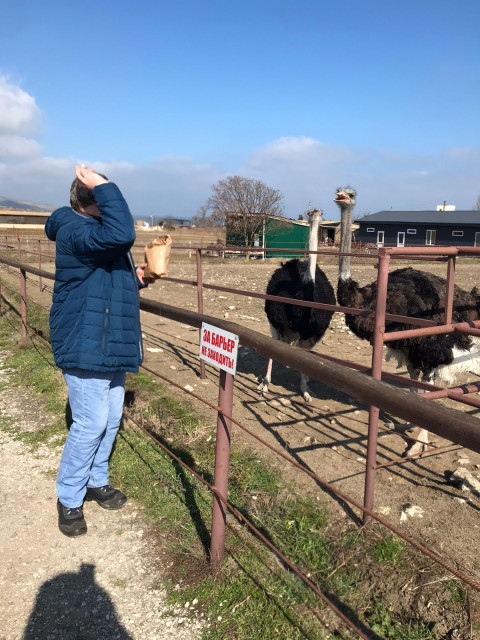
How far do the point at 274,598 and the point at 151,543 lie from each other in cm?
71

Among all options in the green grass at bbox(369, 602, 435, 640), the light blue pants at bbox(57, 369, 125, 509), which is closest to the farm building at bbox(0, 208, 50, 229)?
the light blue pants at bbox(57, 369, 125, 509)

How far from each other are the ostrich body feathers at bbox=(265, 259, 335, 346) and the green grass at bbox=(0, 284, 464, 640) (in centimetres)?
152

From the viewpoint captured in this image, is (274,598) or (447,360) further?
(447,360)

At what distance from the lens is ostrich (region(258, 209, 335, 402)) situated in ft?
17.0

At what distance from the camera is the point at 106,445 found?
298 cm

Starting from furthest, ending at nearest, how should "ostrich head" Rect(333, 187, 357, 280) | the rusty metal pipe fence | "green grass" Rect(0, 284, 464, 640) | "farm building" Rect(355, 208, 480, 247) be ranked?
1. "farm building" Rect(355, 208, 480, 247)
2. "ostrich head" Rect(333, 187, 357, 280)
3. "green grass" Rect(0, 284, 464, 640)
4. the rusty metal pipe fence

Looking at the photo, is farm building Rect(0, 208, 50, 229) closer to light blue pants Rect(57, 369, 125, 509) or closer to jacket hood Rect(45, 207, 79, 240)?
light blue pants Rect(57, 369, 125, 509)

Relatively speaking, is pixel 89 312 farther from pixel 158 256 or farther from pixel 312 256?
pixel 312 256

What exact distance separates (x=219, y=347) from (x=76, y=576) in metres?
1.25

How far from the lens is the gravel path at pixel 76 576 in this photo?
216cm

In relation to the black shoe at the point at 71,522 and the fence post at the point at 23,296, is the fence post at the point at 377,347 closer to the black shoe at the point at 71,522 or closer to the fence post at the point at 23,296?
the black shoe at the point at 71,522

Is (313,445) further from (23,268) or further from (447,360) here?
(23,268)

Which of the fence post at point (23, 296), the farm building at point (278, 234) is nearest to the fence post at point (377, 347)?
the fence post at point (23, 296)

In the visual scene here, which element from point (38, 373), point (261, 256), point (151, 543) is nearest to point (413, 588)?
point (151, 543)
